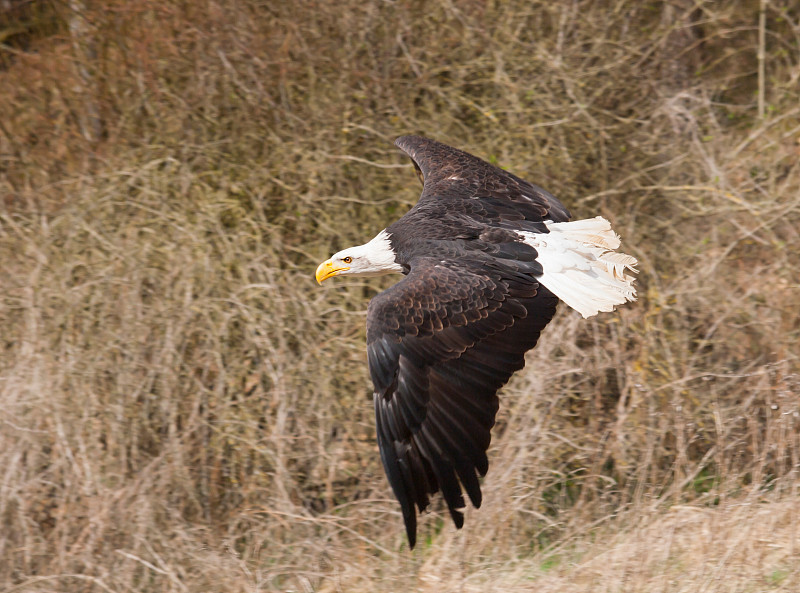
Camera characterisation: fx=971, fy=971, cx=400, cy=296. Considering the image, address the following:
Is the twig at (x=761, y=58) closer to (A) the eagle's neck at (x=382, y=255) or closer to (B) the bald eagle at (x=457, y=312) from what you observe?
(B) the bald eagle at (x=457, y=312)

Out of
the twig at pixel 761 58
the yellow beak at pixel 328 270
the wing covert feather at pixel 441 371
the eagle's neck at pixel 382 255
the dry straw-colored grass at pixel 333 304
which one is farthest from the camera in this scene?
the twig at pixel 761 58

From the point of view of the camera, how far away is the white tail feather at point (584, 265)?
180 inches

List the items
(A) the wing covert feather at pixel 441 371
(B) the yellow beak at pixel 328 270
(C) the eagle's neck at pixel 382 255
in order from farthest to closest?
1. (B) the yellow beak at pixel 328 270
2. (C) the eagle's neck at pixel 382 255
3. (A) the wing covert feather at pixel 441 371

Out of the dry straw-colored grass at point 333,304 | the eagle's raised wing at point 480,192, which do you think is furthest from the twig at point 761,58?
the eagle's raised wing at point 480,192

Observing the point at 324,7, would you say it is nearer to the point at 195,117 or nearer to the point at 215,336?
the point at 195,117


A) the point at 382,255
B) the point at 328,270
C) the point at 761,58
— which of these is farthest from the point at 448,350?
the point at 761,58

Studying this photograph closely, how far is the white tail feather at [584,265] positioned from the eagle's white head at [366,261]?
70cm

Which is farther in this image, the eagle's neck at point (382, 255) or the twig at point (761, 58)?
the twig at point (761, 58)

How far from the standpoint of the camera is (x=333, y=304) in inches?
257

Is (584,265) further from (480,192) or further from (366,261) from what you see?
(366,261)

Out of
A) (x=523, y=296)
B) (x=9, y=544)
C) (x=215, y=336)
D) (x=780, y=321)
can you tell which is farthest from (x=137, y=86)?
(x=780, y=321)

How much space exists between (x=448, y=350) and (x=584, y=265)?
3.22 ft

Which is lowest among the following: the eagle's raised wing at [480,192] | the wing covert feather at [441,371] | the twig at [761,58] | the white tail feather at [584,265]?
the wing covert feather at [441,371]

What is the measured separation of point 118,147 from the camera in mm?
6973
